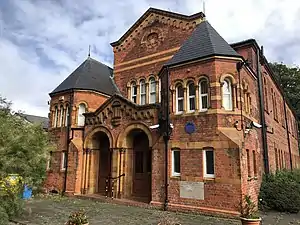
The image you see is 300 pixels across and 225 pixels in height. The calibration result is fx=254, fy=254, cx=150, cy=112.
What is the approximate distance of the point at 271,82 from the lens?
72.6ft

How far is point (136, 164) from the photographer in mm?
16078

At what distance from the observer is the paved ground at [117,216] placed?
10.1 metres

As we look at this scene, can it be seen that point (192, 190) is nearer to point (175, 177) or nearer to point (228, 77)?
point (175, 177)

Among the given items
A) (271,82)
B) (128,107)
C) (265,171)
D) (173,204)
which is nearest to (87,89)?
(128,107)

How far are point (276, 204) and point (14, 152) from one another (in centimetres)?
1210

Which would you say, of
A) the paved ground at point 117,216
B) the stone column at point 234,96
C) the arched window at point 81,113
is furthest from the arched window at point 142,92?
the paved ground at point 117,216

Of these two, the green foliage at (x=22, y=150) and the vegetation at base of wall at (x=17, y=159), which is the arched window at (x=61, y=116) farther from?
the vegetation at base of wall at (x=17, y=159)

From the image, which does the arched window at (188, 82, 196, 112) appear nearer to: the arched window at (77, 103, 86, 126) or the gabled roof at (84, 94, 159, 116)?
the gabled roof at (84, 94, 159, 116)

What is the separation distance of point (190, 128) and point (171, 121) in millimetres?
1219

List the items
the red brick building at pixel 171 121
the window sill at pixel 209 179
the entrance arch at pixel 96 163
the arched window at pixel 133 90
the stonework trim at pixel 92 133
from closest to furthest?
1. the window sill at pixel 209 179
2. the red brick building at pixel 171 121
3. the stonework trim at pixel 92 133
4. the entrance arch at pixel 96 163
5. the arched window at pixel 133 90

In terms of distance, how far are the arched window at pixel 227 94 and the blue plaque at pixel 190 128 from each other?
183cm

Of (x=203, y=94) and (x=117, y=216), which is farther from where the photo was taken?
(x=203, y=94)

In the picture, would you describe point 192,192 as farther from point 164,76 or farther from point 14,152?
point 14,152

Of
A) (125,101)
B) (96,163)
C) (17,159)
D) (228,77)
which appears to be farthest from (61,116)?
(228,77)
